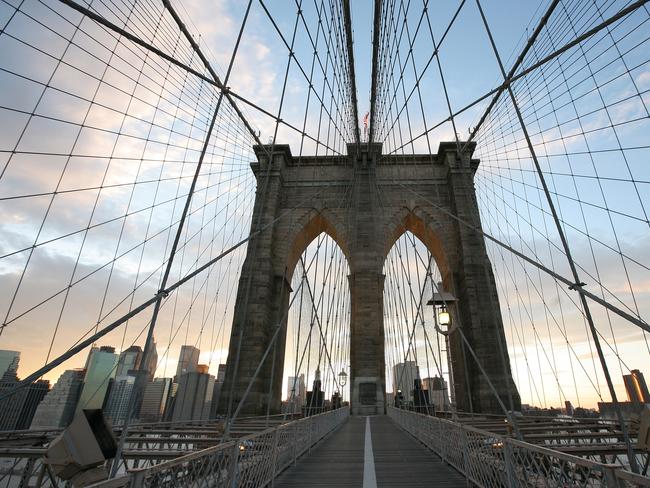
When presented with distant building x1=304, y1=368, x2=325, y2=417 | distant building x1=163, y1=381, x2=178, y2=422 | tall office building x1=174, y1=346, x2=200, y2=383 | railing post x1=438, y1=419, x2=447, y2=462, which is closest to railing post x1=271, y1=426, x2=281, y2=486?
railing post x1=438, y1=419, x2=447, y2=462

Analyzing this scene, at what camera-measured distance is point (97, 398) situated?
25.9 feet

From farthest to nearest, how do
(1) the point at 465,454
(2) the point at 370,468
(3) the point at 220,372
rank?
(3) the point at 220,372, (2) the point at 370,468, (1) the point at 465,454

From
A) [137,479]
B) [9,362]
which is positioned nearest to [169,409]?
[9,362]

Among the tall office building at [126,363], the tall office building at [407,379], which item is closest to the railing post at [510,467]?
the tall office building at [126,363]

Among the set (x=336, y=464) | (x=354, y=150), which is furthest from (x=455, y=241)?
(x=336, y=464)

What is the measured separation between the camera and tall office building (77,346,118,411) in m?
7.47

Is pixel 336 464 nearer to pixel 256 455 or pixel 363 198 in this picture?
pixel 256 455

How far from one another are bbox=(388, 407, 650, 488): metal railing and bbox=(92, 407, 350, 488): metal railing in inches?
98.2

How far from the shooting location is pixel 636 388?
29.8 ft

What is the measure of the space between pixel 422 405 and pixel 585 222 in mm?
9844

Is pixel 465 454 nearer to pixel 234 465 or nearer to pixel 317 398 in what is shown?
pixel 234 465

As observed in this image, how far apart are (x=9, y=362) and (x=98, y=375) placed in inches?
128

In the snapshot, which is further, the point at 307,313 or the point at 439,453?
the point at 307,313

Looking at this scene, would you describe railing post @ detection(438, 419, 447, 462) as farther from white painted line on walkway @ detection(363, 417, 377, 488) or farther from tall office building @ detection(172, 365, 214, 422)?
tall office building @ detection(172, 365, 214, 422)
